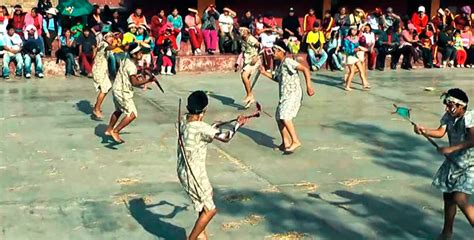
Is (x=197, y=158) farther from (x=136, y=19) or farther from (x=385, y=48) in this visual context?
(x=385, y=48)

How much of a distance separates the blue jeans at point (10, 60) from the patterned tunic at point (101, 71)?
5.77 meters

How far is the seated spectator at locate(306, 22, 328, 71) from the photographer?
2159 cm

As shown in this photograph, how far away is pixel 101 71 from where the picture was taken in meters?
13.6

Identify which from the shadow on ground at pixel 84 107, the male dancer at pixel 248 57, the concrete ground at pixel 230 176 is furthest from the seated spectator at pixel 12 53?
the male dancer at pixel 248 57

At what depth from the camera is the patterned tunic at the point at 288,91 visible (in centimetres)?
1109

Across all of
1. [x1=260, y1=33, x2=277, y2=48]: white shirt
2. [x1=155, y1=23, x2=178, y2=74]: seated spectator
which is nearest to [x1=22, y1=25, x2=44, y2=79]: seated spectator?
[x1=155, y1=23, x2=178, y2=74]: seated spectator

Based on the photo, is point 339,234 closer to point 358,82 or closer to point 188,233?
point 188,233

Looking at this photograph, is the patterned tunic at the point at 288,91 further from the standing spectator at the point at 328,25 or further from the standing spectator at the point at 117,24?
the standing spectator at the point at 328,25

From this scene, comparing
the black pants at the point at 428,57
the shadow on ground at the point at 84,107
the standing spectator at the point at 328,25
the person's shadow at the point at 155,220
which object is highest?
the standing spectator at the point at 328,25

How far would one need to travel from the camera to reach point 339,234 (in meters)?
7.86

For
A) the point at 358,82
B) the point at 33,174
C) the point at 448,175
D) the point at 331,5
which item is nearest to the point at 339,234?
the point at 448,175

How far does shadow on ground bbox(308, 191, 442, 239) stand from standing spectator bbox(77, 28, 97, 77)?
38.0 feet

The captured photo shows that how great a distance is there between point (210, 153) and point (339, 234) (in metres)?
3.76

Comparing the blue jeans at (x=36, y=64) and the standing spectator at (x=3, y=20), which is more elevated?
the standing spectator at (x=3, y=20)
